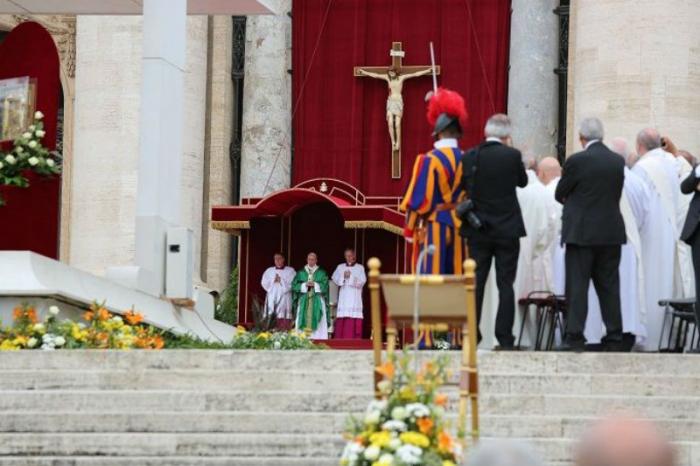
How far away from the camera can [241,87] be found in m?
30.7

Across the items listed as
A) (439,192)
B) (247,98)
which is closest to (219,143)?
(247,98)

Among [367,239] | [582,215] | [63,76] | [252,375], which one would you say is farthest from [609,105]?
[252,375]

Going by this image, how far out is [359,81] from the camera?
3000 cm

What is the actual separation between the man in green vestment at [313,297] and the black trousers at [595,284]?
1330 centimetres

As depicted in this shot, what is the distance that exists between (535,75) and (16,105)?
12203 mm

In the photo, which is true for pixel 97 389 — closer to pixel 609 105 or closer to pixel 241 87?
pixel 609 105

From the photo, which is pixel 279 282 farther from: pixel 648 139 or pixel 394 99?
pixel 648 139

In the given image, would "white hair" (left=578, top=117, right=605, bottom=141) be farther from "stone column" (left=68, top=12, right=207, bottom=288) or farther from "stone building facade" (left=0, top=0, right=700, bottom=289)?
"stone column" (left=68, top=12, right=207, bottom=288)

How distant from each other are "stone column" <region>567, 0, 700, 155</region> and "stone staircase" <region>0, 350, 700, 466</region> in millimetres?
13159

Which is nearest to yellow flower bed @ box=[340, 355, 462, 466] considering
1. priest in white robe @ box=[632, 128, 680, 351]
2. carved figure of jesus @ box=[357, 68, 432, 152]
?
priest in white robe @ box=[632, 128, 680, 351]

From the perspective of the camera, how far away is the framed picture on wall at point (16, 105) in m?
17.8

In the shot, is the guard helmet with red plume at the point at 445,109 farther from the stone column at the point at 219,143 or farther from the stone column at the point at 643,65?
the stone column at the point at 219,143

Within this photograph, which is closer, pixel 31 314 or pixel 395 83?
pixel 31 314

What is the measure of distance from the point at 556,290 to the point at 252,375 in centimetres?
379
